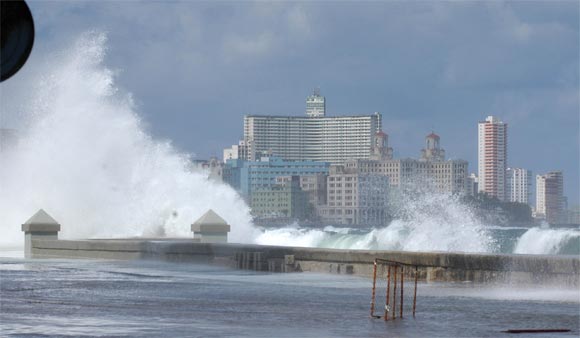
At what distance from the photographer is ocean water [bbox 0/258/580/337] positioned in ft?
34.7

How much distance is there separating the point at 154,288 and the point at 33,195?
1128 inches

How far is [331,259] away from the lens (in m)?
20.4

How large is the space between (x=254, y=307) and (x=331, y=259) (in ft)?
23.8

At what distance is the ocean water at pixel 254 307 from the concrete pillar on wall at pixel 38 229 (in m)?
9.94

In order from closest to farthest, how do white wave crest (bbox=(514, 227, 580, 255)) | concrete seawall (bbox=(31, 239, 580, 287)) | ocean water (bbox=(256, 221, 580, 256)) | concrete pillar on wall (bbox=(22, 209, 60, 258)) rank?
concrete seawall (bbox=(31, 239, 580, 287))
concrete pillar on wall (bbox=(22, 209, 60, 258))
ocean water (bbox=(256, 221, 580, 256))
white wave crest (bbox=(514, 227, 580, 255))

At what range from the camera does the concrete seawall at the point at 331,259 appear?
16.0 metres

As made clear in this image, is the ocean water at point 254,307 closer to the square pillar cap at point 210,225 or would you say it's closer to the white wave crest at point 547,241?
the square pillar cap at point 210,225

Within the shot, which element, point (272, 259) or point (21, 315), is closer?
point (21, 315)

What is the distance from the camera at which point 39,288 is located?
16438 mm

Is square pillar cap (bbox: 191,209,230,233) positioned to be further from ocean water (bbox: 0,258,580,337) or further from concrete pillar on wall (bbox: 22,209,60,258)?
ocean water (bbox: 0,258,580,337)

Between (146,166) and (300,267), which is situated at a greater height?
(146,166)

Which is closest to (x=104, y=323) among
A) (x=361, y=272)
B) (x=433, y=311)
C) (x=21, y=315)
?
(x=21, y=315)

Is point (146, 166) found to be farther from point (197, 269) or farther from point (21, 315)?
point (21, 315)

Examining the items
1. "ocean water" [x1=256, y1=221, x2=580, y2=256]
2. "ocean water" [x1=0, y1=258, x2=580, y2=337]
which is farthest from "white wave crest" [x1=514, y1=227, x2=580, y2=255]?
"ocean water" [x1=0, y1=258, x2=580, y2=337]
